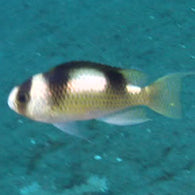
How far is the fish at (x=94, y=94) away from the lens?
101 inches

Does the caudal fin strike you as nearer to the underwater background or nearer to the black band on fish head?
the black band on fish head

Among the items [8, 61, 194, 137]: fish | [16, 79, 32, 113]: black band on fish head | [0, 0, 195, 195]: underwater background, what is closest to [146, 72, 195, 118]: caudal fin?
[8, 61, 194, 137]: fish

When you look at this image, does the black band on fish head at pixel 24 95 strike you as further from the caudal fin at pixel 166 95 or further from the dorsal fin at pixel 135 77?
the caudal fin at pixel 166 95

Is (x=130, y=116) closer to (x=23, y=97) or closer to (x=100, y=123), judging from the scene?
(x=23, y=97)

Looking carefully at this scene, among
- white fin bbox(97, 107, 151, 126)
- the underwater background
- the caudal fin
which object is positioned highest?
the caudal fin

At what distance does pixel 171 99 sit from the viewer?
2.67m

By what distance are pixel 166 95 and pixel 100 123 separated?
2737 millimetres

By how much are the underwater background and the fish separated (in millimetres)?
1585

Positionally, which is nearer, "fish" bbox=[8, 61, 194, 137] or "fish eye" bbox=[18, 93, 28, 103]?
"fish" bbox=[8, 61, 194, 137]

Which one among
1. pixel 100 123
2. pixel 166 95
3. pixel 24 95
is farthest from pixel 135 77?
pixel 100 123

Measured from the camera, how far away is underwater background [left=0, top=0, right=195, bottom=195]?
4.53m

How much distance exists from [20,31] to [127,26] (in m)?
2.51

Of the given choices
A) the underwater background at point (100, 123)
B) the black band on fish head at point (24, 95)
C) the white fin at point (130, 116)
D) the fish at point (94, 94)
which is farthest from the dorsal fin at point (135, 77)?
the underwater background at point (100, 123)

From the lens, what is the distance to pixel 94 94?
2586mm
